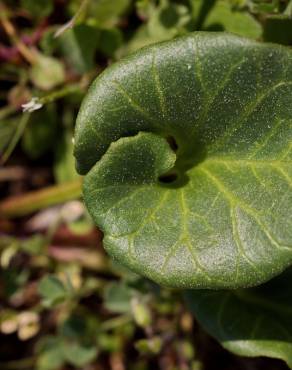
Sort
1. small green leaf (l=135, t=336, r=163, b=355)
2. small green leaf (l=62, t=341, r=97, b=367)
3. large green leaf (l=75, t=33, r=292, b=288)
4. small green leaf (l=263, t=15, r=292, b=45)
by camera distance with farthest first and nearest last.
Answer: small green leaf (l=62, t=341, r=97, b=367) → small green leaf (l=135, t=336, r=163, b=355) → small green leaf (l=263, t=15, r=292, b=45) → large green leaf (l=75, t=33, r=292, b=288)

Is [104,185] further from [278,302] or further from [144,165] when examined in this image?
[278,302]

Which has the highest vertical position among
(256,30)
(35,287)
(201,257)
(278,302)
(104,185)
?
(256,30)

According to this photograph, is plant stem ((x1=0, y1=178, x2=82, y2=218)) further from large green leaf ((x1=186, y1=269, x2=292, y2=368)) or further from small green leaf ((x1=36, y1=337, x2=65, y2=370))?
large green leaf ((x1=186, y1=269, x2=292, y2=368))

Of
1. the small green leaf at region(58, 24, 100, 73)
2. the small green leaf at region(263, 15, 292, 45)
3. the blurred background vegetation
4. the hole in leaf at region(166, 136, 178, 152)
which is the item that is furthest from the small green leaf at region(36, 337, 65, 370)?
the small green leaf at region(263, 15, 292, 45)

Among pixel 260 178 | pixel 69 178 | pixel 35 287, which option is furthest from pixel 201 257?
pixel 35 287

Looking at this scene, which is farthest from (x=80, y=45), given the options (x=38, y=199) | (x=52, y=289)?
(x=52, y=289)
